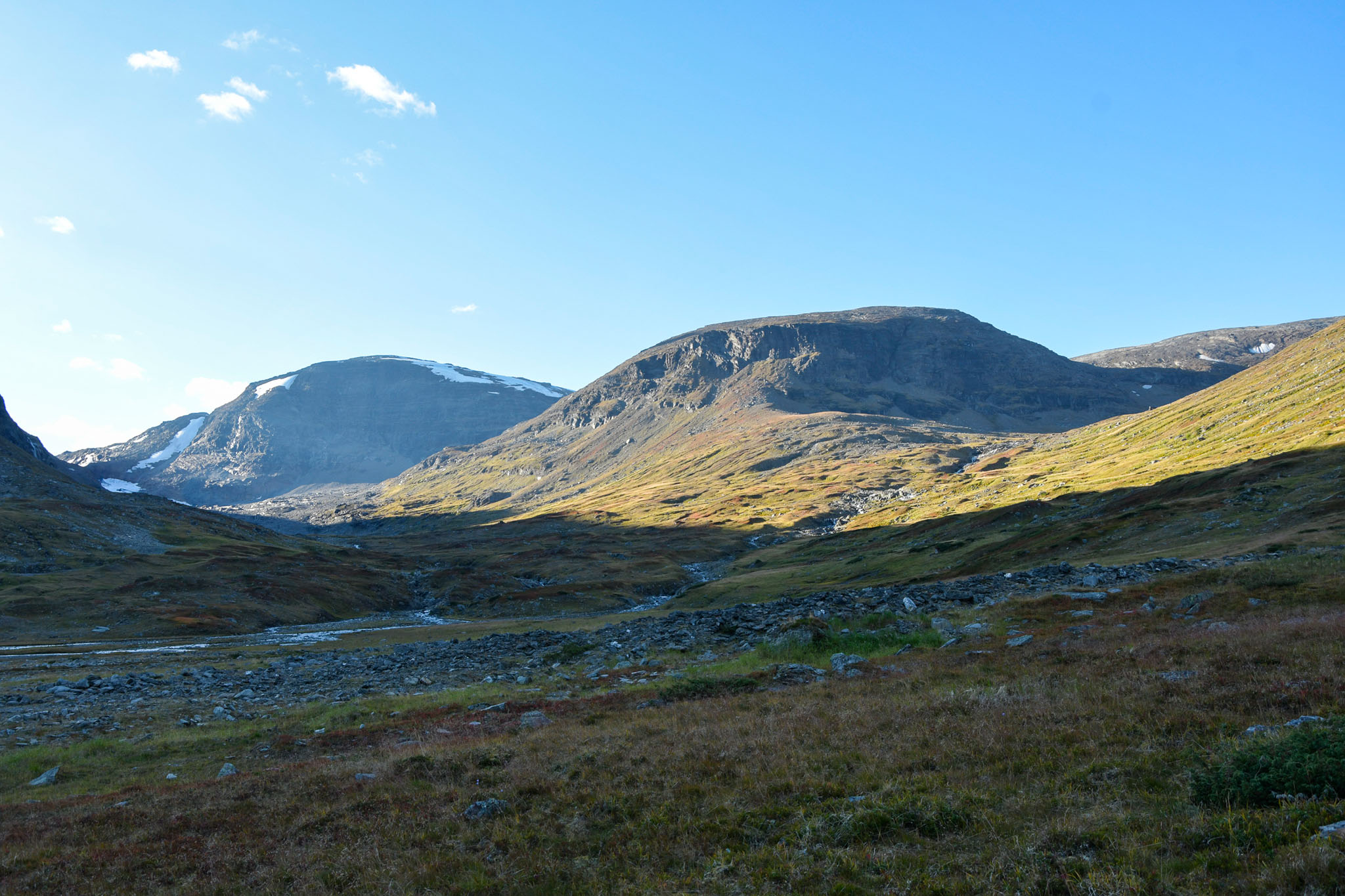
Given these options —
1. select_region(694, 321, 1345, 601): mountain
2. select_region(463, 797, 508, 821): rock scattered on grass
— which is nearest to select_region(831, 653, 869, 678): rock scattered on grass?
select_region(463, 797, 508, 821): rock scattered on grass

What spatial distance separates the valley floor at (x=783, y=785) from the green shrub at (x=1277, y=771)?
0.23 feet

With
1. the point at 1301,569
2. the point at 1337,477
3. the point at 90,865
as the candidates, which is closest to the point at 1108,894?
the point at 90,865

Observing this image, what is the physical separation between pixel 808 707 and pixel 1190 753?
8833 millimetres

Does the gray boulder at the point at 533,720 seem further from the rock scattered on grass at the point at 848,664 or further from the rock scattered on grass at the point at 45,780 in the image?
the rock scattered on grass at the point at 45,780

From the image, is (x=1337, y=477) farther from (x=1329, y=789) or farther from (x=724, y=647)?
(x=1329, y=789)

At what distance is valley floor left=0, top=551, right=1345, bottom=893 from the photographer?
30.0 feet

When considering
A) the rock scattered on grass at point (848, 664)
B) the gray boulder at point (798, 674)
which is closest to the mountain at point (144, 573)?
the gray boulder at point (798, 674)

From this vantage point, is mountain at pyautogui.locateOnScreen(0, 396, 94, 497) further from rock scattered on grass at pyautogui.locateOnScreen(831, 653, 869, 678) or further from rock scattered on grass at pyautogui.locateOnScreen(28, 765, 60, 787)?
rock scattered on grass at pyautogui.locateOnScreen(831, 653, 869, 678)

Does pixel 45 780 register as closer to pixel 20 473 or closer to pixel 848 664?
pixel 848 664

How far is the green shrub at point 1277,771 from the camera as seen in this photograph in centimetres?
915

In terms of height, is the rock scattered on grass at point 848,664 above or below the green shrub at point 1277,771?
below

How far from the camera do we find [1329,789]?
891 centimetres

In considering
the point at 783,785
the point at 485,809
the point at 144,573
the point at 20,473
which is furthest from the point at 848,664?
the point at 20,473

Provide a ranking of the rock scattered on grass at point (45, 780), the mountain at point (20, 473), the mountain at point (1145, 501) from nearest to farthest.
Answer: the rock scattered on grass at point (45, 780) < the mountain at point (1145, 501) < the mountain at point (20, 473)
